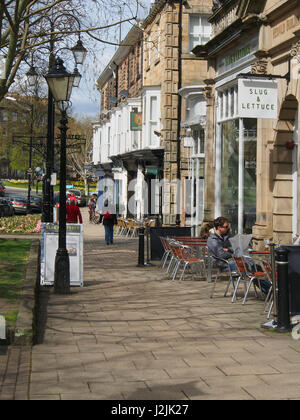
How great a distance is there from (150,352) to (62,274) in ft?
16.7

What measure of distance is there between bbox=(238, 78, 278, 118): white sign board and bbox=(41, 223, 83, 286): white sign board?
165 inches

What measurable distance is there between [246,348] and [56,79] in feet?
22.3

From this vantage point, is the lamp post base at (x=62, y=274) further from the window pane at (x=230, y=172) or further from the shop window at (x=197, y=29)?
the shop window at (x=197, y=29)

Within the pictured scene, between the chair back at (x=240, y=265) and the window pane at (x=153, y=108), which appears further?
the window pane at (x=153, y=108)

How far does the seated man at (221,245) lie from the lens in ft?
44.1

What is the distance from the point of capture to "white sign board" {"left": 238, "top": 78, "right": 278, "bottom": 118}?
45.7ft

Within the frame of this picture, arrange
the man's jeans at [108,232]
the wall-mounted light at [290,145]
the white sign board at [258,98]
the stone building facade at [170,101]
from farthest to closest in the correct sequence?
the stone building facade at [170,101] < the man's jeans at [108,232] < the wall-mounted light at [290,145] < the white sign board at [258,98]

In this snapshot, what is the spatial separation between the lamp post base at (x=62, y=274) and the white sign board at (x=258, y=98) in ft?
15.0

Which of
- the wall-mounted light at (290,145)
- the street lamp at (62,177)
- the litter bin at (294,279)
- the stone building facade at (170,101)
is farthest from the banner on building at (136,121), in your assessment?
the litter bin at (294,279)

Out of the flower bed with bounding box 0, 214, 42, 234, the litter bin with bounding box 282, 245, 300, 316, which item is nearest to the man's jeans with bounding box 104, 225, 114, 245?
the flower bed with bounding box 0, 214, 42, 234

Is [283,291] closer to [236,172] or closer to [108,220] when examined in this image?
[236,172]

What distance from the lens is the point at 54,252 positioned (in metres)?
13.7

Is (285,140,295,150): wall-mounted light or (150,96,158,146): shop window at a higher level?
(150,96,158,146): shop window

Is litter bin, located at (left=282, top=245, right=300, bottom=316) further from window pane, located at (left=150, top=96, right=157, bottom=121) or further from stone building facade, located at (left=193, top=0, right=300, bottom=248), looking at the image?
window pane, located at (left=150, top=96, right=157, bottom=121)
